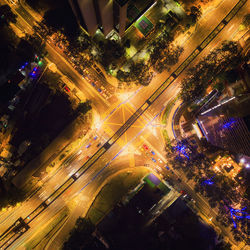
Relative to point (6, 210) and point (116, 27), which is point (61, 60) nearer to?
point (116, 27)


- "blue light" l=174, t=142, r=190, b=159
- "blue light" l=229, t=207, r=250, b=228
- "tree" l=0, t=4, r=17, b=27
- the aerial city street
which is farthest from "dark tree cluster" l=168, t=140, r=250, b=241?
"tree" l=0, t=4, r=17, b=27

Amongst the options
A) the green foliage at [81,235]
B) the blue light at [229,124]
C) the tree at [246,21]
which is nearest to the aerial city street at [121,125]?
the green foliage at [81,235]

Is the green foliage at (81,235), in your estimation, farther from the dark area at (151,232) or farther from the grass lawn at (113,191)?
the grass lawn at (113,191)

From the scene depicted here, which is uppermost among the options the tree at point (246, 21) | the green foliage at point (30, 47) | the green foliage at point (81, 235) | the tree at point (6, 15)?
the tree at point (6, 15)

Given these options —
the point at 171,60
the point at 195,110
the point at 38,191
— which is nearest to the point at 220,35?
the point at 171,60

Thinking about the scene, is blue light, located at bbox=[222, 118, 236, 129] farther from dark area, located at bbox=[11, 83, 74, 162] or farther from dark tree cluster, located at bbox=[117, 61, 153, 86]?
dark area, located at bbox=[11, 83, 74, 162]
